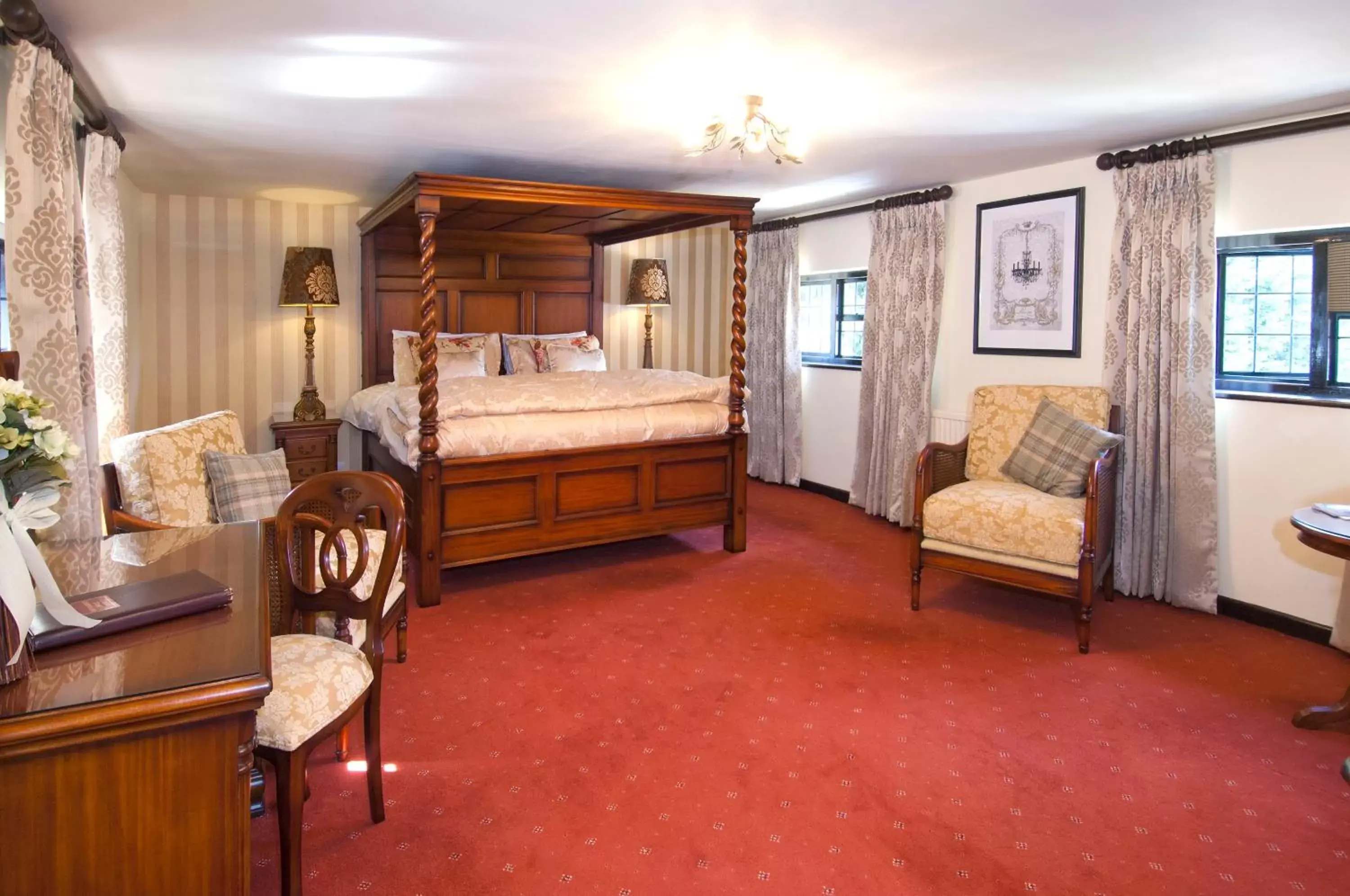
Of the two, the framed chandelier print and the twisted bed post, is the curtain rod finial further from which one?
the framed chandelier print

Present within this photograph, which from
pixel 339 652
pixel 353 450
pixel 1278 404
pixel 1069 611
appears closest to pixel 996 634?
pixel 1069 611


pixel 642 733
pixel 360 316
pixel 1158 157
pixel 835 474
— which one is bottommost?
pixel 642 733

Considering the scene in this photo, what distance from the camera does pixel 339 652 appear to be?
2.10 meters

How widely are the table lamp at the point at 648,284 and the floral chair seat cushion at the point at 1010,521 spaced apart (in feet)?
10.6

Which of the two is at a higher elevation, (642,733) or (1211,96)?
(1211,96)

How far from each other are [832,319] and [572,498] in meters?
3.08

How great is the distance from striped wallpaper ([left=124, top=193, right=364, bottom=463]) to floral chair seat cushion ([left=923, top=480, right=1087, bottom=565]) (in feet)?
13.9

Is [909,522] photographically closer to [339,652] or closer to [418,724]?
[418,724]

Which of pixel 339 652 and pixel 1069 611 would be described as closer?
pixel 339 652

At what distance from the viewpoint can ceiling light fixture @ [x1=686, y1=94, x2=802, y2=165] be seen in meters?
3.49

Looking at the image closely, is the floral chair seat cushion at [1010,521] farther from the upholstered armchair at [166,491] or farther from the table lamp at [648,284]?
the table lamp at [648,284]

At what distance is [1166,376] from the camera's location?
4.11m

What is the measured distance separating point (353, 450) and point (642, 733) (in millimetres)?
4152

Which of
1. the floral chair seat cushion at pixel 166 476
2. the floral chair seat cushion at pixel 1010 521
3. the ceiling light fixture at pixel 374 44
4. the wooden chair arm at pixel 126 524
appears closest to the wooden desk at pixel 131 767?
the wooden chair arm at pixel 126 524
